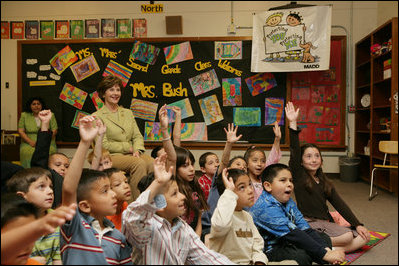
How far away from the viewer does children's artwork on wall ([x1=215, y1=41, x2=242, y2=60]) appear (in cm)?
509

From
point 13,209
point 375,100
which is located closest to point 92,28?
point 375,100

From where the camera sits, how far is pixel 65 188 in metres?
1.24

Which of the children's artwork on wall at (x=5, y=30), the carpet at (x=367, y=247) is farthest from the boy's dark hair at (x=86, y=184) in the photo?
the children's artwork on wall at (x=5, y=30)

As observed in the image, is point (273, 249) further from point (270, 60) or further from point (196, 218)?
point (270, 60)

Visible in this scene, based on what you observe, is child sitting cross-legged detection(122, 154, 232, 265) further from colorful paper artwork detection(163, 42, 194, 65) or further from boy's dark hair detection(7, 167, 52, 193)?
colorful paper artwork detection(163, 42, 194, 65)

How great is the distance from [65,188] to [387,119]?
4321mm

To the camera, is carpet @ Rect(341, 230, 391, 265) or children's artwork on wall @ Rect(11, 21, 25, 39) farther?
children's artwork on wall @ Rect(11, 21, 25, 39)

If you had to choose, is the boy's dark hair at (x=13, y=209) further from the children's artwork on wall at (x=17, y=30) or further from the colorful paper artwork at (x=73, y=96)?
the children's artwork on wall at (x=17, y=30)

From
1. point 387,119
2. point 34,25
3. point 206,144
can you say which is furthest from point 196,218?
point 34,25

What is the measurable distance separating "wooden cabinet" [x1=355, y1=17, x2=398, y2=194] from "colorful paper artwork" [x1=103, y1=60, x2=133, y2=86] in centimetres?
320

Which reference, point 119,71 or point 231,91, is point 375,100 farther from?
point 119,71

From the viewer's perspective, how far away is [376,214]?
325cm

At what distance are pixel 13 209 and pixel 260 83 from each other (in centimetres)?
435

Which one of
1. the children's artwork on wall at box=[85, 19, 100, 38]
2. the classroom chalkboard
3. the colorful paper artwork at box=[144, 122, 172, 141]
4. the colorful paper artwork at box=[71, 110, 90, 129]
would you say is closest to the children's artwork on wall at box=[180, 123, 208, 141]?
the classroom chalkboard
